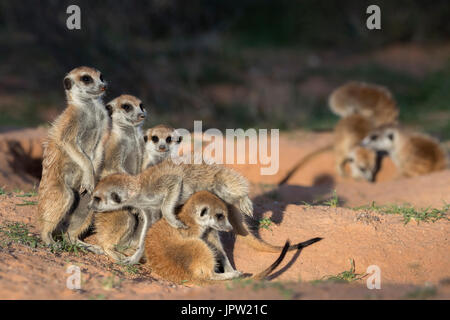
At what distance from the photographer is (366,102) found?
8.76 metres

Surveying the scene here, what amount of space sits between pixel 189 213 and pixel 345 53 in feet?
43.2

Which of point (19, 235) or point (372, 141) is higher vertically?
point (372, 141)

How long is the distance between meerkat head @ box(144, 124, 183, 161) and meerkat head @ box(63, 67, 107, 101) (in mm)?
593

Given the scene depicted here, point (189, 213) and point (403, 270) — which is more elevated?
point (189, 213)

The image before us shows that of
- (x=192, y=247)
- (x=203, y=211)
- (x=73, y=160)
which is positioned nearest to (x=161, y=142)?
(x=73, y=160)

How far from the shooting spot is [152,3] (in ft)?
44.6

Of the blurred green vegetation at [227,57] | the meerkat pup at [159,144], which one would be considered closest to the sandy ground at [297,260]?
the meerkat pup at [159,144]

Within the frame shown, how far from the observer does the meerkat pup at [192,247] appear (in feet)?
12.9

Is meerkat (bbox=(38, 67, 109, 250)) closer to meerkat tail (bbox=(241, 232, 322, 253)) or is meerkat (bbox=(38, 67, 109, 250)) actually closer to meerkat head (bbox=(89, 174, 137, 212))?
meerkat head (bbox=(89, 174, 137, 212))

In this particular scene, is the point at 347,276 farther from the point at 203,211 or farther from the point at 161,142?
the point at 161,142

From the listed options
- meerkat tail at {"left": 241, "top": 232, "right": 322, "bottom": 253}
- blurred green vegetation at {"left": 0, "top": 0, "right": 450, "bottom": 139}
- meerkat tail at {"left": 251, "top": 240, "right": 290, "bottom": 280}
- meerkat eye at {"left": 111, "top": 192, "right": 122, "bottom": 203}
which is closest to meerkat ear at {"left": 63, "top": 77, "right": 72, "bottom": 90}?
meerkat eye at {"left": 111, "top": 192, "right": 122, "bottom": 203}

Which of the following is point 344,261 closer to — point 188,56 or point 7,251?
point 7,251

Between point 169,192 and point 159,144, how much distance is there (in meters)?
0.87

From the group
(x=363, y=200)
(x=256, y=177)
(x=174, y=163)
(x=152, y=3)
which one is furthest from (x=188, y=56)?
(x=174, y=163)
